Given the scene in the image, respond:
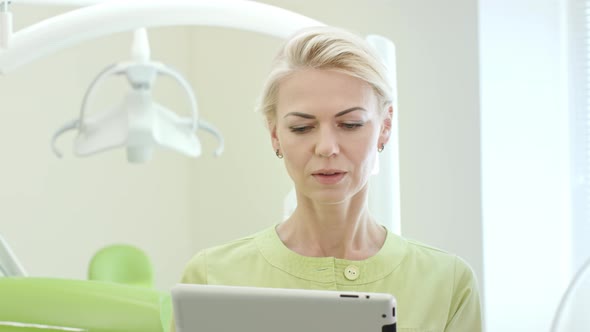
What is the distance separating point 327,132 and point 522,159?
222 centimetres

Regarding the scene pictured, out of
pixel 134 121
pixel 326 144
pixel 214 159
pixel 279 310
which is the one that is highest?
pixel 214 159

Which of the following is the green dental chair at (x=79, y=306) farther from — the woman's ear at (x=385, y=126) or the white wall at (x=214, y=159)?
the white wall at (x=214, y=159)

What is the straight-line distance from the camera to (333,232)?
150 centimetres

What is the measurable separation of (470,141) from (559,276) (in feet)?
2.30

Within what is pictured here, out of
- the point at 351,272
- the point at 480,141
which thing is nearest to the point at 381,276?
the point at 351,272

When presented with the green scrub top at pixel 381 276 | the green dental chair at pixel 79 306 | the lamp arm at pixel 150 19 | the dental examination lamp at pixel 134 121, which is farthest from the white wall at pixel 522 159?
the green dental chair at pixel 79 306

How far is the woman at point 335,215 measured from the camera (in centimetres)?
143

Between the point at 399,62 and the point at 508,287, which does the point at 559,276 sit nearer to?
the point at 508,287

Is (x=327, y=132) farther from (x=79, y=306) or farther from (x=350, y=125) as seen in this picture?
(x=79, y=306)

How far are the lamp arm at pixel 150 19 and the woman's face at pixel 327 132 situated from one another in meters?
0.64

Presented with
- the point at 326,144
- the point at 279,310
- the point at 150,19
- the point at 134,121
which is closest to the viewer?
the point at 279,310

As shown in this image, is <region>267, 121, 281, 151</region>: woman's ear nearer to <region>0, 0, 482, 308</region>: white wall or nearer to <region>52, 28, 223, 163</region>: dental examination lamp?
<region>52, 28, 223, 163</region>: dental examination lamp

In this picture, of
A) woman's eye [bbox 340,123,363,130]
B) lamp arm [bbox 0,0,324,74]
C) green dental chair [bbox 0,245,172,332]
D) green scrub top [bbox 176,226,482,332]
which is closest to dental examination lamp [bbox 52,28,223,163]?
lamp arm [bbox 0,0,324,74]

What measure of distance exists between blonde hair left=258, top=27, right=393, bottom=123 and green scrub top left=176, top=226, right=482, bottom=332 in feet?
0.92
